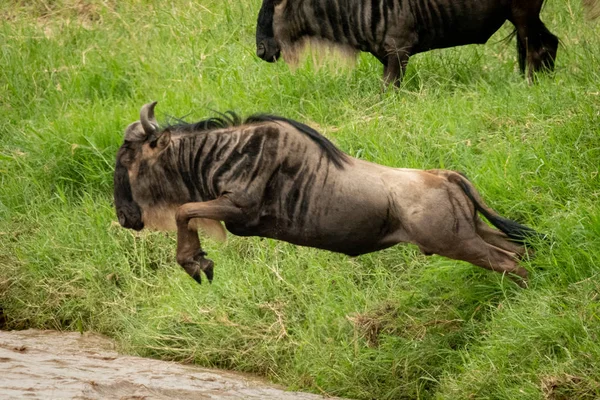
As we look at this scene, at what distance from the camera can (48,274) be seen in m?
7.62

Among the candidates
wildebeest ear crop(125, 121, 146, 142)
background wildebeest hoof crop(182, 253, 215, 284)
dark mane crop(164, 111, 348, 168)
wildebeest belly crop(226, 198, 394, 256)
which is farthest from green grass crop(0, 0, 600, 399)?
wildebeest ear crop(125, 121, 146, 142)

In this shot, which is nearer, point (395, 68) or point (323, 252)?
point (323, 252)

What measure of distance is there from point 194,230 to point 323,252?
1729 millimetres

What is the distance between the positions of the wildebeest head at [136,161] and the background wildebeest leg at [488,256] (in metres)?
1.44

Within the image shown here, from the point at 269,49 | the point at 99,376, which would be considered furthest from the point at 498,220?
the point at 269,49

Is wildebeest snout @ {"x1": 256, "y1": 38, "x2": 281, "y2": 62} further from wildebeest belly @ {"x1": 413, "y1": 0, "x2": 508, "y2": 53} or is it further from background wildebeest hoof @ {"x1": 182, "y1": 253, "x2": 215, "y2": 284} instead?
background wildebeest hoof @ {"x1": 182, "y1": 253, "x2": 215, "y2": 284}

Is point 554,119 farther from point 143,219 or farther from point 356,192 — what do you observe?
point 143,219

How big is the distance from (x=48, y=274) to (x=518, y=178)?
10.8ft

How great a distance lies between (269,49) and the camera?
781cm

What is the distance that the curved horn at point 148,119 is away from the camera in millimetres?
5328

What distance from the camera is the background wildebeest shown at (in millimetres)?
7395

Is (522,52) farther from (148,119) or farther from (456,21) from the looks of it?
(148,119)

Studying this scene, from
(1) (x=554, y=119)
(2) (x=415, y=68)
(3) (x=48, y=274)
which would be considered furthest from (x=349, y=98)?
(3) (x=48, y=274)

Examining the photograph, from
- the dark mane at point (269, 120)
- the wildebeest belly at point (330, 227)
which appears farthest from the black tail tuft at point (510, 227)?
the dark mane at point (269, 120)
